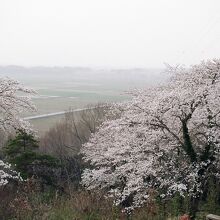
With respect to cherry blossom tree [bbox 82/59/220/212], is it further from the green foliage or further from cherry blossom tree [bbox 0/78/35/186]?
the green foliage

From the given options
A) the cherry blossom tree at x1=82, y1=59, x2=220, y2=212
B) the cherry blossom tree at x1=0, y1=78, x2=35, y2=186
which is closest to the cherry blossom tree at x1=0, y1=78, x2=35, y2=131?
the cherry blossom tree at x1=0, y1=78, x2=35, y2=186

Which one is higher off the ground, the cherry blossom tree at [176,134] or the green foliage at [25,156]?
the cherry blossom tree at [176,134]

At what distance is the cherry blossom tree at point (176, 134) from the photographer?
15922 millimetres

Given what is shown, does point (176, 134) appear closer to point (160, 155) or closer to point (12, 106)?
point (160, 155)

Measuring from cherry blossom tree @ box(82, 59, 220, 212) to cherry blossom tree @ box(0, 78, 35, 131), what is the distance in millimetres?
3656

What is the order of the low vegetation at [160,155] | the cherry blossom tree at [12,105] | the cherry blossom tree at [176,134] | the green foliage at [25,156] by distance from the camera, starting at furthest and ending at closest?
the green foliage at [25,156] < the cherry blossom tree at [12,105] < the cherry blossom tree at [176,134] < the low vegetation at [160,155]

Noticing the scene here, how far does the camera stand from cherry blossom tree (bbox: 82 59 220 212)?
1592 centimetres

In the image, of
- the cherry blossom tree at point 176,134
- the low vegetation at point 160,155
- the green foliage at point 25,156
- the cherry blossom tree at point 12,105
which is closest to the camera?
the low vegetation at point 160,155

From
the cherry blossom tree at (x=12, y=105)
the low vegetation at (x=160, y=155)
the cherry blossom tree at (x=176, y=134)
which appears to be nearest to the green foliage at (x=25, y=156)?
the low vegetation at (x=160, y=155)

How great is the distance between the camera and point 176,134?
17.7 m

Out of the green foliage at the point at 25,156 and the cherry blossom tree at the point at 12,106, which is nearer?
the cherry blossom tree at the point at 12,106

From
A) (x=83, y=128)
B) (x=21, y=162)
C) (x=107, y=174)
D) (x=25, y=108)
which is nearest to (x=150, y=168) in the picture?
(x=25, y=108)

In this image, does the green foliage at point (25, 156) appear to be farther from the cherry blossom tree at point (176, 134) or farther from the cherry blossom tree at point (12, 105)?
the cherry blossom tree at point (176, 134)

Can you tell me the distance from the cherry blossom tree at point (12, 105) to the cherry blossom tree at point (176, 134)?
3.66 m
